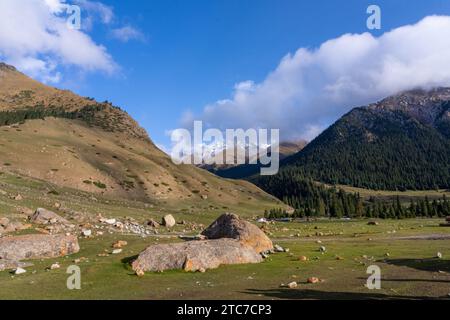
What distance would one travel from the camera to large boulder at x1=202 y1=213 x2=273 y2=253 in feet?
136

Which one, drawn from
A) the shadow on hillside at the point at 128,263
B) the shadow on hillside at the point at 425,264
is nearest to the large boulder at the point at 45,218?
the shadow on hillside at the point at 128,263

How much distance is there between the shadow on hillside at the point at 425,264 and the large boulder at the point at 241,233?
12230 millimetres

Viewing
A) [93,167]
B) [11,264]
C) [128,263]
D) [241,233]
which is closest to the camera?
[11,264]

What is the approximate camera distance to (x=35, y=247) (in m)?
37.7

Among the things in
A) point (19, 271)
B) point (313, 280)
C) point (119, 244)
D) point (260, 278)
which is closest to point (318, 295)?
point (313, 280)

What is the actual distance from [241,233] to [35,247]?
19.8 meters

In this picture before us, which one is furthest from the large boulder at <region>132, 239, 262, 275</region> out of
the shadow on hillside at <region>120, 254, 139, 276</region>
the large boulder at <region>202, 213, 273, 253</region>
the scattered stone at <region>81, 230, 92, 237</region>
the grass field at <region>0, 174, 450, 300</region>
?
the scattered stone at <region>81, 230, 92, 237</region>

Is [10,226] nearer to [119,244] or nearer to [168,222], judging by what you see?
[119,244]

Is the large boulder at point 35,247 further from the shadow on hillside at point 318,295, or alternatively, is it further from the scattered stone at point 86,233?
the shadow on hillside at point 318,295

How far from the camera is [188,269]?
31672 mm

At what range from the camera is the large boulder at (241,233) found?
136 ft
